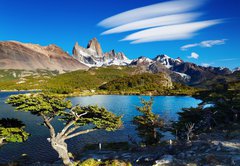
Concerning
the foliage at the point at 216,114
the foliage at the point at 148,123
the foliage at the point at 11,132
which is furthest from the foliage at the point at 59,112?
the foliage at the point at 216,114

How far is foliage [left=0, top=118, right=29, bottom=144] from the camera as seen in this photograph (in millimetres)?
30141

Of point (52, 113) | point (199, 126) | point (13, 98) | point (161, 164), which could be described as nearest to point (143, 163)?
point (161, 164)

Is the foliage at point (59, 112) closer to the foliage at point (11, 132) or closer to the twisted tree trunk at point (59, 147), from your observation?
the twisted tree trunk at point (59, 147)

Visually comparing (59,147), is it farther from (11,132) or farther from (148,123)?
(148,123)

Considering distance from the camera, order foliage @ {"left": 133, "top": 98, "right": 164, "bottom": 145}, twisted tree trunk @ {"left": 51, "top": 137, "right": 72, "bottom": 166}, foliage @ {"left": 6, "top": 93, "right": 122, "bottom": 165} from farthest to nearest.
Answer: foliage @ {"left": 133, "top": 98, "right": 164, "bottom": 145} < twisted tree trunk @ {"left": 51, "top": 137, "right": 72, "bottom": 166} < foliage @ {"left": 6, "top": 93, "right": 122, "bottom": 165}

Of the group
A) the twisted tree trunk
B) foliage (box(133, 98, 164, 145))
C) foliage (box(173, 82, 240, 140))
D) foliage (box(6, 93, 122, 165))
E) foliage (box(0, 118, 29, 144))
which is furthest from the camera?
foliage (box(173, 82, 240, 140))

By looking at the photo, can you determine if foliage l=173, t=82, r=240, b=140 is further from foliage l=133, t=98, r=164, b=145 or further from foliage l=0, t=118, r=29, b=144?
foliage l=0, t=118, r=29, b=144

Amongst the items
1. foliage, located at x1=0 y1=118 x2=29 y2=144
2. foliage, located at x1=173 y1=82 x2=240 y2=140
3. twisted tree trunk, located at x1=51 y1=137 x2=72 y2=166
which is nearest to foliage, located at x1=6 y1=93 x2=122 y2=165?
twisted tree trunk, located at x1=51 y1=137 x2=72 y2=166

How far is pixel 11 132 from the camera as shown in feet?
102

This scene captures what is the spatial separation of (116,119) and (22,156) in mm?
24000

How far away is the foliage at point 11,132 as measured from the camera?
98.9 ft

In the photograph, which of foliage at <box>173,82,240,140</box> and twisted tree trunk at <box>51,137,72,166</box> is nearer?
twisted tree trunk at <box>51,137,72,166</box>

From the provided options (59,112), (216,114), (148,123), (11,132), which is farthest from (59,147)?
(216,114)

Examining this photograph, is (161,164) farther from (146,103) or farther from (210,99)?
(210,99)
